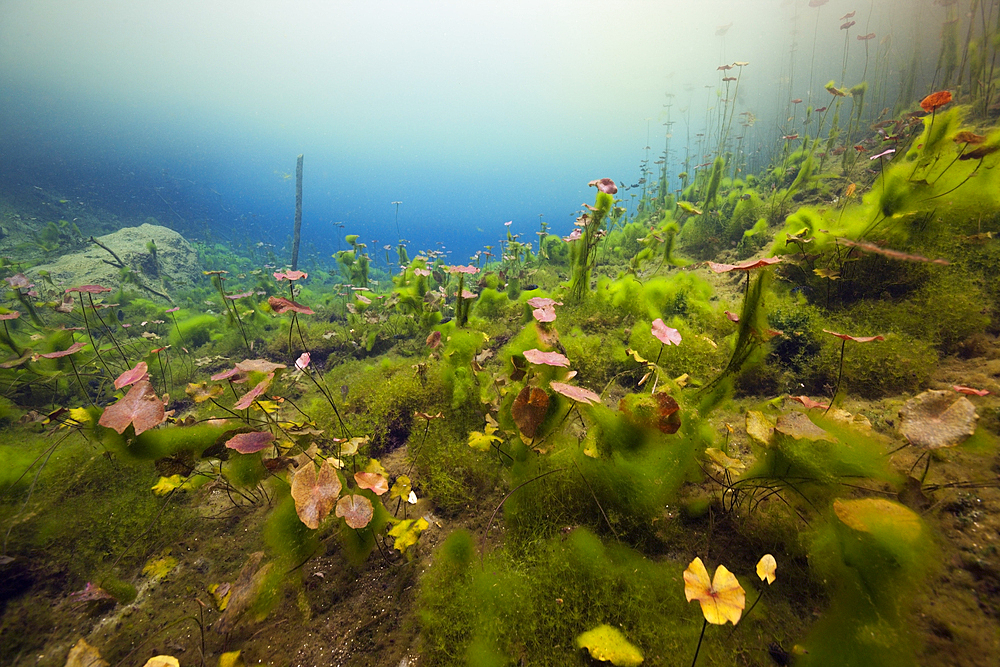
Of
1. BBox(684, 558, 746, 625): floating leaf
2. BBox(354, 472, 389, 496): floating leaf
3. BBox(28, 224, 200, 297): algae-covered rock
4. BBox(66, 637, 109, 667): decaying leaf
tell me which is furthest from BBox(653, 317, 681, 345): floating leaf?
BBox(28, 224, 200, 297): algae-covered rock

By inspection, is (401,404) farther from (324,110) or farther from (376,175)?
(376,175)

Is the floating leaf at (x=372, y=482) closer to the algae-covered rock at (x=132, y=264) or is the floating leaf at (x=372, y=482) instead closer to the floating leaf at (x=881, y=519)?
the floating leaf at (x=881, y=519)

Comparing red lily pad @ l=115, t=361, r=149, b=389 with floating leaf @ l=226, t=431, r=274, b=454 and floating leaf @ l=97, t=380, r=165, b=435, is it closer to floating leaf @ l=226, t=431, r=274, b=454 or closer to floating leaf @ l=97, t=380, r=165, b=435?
floating leaf @ l=97, t=380, r=165, b=435

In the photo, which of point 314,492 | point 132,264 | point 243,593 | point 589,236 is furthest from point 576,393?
point 132,264

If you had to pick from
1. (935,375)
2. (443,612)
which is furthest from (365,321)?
(935,375)

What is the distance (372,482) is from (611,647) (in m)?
1.37

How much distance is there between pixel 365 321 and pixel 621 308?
4.95 metres

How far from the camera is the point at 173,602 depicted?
1.98m

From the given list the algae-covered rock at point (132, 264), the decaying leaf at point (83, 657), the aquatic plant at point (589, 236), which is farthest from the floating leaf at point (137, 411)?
the algae-covered rock at point (132, 264)

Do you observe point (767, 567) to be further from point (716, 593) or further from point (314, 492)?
point (314, 492)

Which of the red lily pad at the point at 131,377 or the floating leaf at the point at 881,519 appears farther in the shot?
the red lily pad at the point at 131,377

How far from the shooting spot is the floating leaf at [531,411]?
5.77 ft

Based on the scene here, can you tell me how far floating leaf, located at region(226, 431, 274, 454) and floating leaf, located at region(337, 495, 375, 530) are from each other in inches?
20.5

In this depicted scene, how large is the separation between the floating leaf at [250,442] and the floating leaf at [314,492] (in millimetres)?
330
